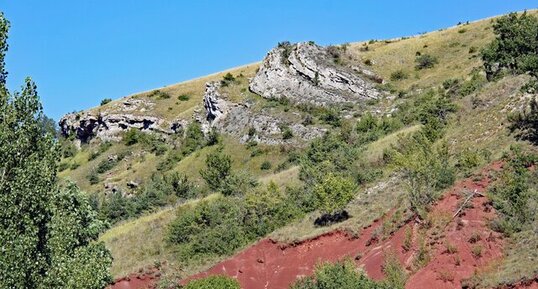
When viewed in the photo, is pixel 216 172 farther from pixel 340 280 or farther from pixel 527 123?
pixel 340 280

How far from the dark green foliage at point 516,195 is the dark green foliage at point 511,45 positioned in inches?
688

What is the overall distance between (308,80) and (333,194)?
3998cm

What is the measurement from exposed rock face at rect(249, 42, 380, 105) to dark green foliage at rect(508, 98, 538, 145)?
35549mm

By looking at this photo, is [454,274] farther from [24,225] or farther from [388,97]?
[388,97]

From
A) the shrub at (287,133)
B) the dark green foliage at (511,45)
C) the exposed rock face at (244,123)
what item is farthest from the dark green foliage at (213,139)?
the dark green foliage at (511,45)

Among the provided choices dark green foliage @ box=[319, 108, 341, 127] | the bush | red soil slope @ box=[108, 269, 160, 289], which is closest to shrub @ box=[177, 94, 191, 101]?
dark green foliage @ box=[319, 108, 341, 127]

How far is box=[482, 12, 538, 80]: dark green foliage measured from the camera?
46125mm

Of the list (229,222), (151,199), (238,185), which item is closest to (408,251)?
(229,222)

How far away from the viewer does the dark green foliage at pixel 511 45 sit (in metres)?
46.1

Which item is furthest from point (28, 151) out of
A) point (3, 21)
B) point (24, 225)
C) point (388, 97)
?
point (388, 97)

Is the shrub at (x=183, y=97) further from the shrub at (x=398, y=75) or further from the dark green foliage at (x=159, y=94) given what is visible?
the shrub at (x=398, y=75)

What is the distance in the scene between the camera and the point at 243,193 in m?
42.7

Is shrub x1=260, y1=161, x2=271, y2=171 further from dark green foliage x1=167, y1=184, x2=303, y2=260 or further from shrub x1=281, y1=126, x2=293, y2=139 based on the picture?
dark green foliage x1=167, y1=184, x2=303, y2=260

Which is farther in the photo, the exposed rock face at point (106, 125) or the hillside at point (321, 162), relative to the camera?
the exposed rock face at point (106, 125)
